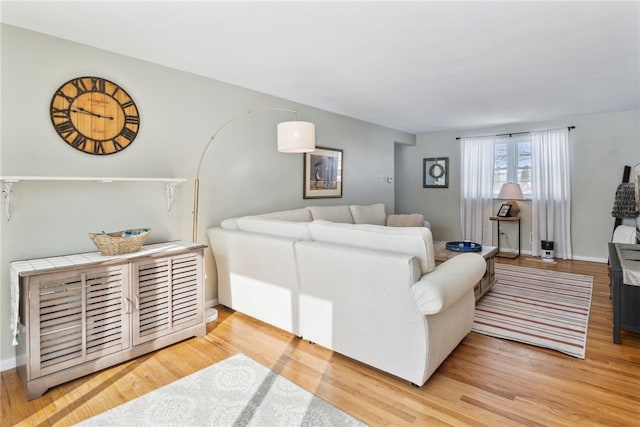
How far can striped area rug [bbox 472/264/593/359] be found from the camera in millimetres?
2715

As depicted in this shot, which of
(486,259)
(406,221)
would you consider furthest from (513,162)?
(486,259)

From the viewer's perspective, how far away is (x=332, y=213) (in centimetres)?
455

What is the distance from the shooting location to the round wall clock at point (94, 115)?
2.50 m

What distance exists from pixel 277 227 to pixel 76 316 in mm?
1502

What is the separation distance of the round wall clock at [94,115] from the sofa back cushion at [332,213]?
2.22 meters

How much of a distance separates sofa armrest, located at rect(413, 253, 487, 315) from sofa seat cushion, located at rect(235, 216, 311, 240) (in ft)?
3.35

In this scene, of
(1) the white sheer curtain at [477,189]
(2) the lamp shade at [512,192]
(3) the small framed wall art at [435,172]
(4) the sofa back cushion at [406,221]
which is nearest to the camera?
(4) the sofa back cushion at [406,221]

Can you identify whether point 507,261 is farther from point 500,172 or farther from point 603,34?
point 603,34

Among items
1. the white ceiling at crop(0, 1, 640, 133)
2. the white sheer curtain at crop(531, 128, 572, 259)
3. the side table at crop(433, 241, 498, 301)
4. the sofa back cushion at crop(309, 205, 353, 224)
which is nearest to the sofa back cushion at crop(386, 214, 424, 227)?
the sofa back cushion at crop(309, 205, 353, 224)

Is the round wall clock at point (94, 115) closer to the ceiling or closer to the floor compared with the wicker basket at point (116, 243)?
closer to the ceiling

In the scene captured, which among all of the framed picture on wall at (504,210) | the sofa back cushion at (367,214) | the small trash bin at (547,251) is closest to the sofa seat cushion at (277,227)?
the sofa back cushion at (367,214)

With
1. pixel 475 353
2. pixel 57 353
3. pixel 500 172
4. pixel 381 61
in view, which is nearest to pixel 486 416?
pixel 475 353

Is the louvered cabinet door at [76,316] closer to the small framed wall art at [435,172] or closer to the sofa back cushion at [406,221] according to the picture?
the sofa back cushion at [406,221]

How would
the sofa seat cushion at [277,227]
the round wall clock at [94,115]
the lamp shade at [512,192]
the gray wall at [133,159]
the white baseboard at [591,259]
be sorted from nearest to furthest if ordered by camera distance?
1. the gray wall at [133,159]
2. the round wall clock at [94,115]
3. the sofa seat cushion at [277,227]
4. the white baseboard at [591,259]
5. the lamp shade at [512,192]
